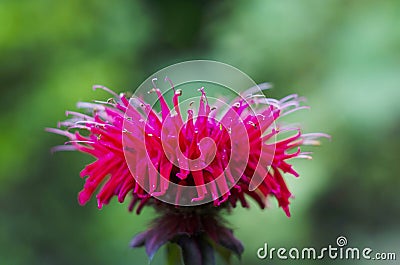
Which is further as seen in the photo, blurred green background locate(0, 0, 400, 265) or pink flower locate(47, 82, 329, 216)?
blurred green background locate(0, 0, 400, 265)

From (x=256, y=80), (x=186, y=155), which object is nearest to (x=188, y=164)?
(x=186, y=155)

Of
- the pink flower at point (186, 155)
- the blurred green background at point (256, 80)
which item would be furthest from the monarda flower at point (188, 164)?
the blurred green background at point (256, 80)

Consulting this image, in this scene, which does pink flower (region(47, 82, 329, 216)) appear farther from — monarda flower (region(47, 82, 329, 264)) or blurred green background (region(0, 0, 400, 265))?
blurred green background (region(0, 0, 400, 265))

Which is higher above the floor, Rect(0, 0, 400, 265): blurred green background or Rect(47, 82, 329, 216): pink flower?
Rect(0, 0, 400, 265): blurred green background

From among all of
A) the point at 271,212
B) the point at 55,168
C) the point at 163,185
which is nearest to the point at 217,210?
the point at 163,185

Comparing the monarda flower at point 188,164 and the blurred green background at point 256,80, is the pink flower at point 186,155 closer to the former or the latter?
the monarda flower at point 188,164

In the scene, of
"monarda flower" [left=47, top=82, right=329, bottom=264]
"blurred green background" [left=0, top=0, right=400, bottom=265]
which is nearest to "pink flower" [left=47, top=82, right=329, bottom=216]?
"monarda flower" [left=47, top=82, right=329, bottom=264]

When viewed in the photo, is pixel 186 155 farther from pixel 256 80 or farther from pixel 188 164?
pixel 256 80

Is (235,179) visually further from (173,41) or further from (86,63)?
(173,41)
